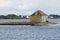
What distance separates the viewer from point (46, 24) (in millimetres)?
79938

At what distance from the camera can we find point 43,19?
86.6m

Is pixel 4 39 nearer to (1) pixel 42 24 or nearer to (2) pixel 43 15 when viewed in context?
(1) pixel 42 24

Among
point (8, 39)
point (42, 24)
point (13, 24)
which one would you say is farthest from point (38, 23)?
point (8, 39)

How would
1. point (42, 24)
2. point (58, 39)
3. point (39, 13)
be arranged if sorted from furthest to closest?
point (39, 13) < point (42, 24) < point (58, 39)

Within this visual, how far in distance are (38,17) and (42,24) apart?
18.1 ft

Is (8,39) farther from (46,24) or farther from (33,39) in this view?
(46,24)

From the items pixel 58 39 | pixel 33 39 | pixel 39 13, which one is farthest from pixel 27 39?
pixel 39 13

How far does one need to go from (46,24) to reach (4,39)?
4612 cm

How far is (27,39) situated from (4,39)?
2.76 m

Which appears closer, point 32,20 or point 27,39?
point 27,39

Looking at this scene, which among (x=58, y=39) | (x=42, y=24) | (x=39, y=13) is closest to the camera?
(x=58, y=39)

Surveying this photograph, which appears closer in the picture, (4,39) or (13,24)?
(4,39)

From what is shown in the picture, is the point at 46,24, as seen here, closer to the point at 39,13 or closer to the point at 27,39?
the point at 39,13

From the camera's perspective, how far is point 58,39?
3400 centimetres
